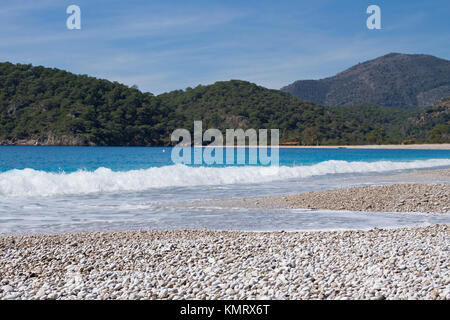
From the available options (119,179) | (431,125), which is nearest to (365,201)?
(119,179)

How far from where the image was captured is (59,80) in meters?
109

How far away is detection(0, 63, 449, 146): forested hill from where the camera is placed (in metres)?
96.9

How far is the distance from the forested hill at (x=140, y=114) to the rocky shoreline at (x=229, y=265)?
300ft

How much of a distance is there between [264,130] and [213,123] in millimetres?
13499

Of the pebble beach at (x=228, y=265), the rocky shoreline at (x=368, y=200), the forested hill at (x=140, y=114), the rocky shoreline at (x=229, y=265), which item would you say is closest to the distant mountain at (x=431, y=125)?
the forested hill at (x=140, y=114)

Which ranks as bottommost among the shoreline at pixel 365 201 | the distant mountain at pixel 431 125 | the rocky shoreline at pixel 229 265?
the shoreline at pixel 365 201

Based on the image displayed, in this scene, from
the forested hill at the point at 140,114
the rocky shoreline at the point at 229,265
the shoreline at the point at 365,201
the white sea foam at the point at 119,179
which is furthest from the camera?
the forested hill at the point at 140,114

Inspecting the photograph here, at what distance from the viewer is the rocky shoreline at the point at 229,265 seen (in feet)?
17.3

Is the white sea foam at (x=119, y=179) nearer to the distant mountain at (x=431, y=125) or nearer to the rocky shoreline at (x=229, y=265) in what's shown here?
the rocky shoreline at (x=229, y=265)

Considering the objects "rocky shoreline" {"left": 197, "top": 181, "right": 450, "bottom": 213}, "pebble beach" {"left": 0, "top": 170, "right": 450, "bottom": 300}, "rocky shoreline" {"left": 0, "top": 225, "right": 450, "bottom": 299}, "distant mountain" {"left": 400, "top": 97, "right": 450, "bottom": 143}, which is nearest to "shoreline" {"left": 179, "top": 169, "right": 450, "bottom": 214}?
"rocky shoreline" {"left": 197, "top": 181, "right": 450, "bottom": 213}

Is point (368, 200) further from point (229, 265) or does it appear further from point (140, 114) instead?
point (140, 114)

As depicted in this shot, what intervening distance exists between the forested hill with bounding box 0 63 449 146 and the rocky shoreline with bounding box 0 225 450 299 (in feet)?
300

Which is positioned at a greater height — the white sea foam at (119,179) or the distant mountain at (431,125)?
the distant mountain at (431,125)
